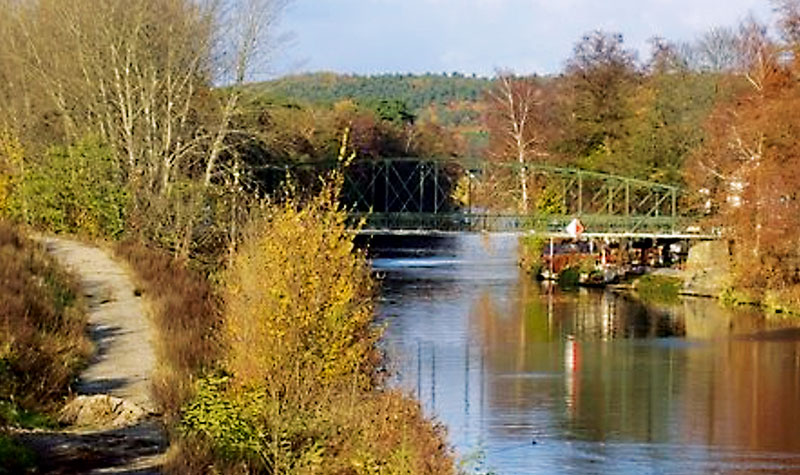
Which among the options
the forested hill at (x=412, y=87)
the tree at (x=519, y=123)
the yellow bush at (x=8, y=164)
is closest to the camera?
the yellow bush at (x=8, y=164)

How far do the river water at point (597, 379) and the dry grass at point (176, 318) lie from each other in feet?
10.1

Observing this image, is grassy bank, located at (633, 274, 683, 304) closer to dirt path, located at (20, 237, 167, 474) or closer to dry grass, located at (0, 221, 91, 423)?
dirt path, located at (20, 237, 167, 474)

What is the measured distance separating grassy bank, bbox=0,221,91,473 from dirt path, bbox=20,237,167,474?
235 mm

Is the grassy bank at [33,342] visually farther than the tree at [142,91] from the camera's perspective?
No

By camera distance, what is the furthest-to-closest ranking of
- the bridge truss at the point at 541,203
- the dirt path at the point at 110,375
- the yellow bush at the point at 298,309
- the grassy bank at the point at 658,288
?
the bridge truss at the point at 541,203 < the grassy bank at the point at 658,288 < the yellow bush at the point at 298,309 < the dirt path at the point at 110,375

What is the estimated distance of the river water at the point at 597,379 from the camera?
19.5m

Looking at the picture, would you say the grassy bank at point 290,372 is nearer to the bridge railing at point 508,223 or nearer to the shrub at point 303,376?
the shrub at point 303,376

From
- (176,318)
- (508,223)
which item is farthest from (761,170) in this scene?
(176,318)

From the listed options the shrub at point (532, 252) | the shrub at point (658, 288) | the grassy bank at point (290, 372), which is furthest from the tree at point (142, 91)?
the shrub at point (532, 252)

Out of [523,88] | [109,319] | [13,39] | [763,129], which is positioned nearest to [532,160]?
[523,88]

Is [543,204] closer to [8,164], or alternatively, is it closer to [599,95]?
[599,95]

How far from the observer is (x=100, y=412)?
12.8 metres

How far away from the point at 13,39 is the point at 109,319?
668 inches

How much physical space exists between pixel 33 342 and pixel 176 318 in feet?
9.93
